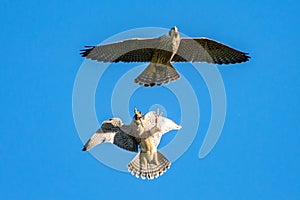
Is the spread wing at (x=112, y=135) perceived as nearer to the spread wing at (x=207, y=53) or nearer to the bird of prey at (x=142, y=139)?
the bird of prey at (x=142, y=139)

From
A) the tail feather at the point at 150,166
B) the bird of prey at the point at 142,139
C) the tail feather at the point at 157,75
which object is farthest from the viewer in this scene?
the tail feather at the point at 150,166

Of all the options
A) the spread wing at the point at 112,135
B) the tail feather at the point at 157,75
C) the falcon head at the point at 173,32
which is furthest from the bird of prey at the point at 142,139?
the falcon head at the point at 173,32

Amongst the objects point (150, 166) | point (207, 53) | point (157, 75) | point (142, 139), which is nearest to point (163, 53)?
point (157, 75)

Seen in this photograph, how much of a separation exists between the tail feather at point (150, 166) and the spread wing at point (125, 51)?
1.93m

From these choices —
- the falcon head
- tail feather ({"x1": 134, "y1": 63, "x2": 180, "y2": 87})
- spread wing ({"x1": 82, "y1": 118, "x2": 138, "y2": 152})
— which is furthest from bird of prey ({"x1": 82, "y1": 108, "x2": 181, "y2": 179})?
the falcon head

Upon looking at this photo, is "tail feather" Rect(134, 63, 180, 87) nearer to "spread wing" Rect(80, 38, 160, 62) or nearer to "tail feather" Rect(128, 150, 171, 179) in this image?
"spread wing" Rect(80, 38, 160, 62)

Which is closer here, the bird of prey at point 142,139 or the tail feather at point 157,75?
the tail feather at point 157,75

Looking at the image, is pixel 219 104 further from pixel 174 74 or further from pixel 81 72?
pixel 81 72

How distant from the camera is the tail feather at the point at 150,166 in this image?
22.0m

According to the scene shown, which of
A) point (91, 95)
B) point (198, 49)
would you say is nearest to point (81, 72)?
point (91, 95)

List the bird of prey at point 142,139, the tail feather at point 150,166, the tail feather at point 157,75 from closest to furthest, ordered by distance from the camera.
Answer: the tail feather at point 157,75 → the bird of prey at point 142,139 → the tail feather at point 150,166

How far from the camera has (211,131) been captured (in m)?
22.6

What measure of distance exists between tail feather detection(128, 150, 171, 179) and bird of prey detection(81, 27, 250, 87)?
1644 millimetres

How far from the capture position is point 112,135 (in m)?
22.0
